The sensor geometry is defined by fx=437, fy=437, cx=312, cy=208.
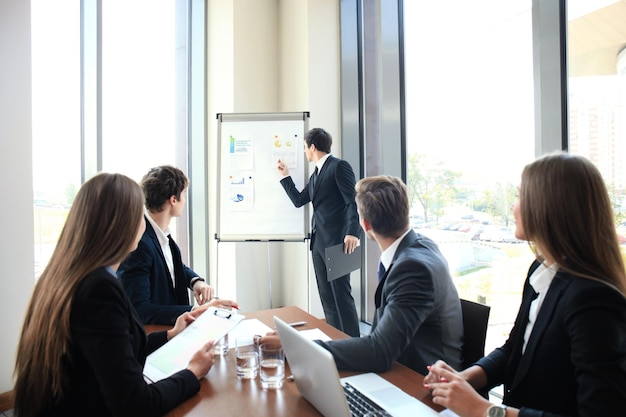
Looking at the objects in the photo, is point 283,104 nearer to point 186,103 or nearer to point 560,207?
point 186,103

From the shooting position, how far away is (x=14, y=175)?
8.57 ft

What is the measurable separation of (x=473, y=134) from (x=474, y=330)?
1.78 meters

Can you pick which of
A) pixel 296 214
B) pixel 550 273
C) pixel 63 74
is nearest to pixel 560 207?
pixel 550 273

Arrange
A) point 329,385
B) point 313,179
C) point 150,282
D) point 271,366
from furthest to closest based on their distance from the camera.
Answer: point 313,179 → point 150,282 → point 271,366 → point 329,385

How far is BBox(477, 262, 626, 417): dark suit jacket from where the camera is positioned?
908 mm

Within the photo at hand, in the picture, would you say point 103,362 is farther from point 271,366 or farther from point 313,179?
point 313,179

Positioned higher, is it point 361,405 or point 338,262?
point 338,262

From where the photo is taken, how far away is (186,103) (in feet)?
14.1

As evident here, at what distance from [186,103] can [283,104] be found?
95 centimetres

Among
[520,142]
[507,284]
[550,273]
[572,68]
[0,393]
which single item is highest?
[572,68]

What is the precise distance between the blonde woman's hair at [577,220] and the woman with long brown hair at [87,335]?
1019 millimetres

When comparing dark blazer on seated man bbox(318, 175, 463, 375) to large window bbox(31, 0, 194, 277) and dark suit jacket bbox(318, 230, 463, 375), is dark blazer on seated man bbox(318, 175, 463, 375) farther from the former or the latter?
large window bbox(31, 0, 194, 277)

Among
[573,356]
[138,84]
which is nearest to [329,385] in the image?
[573,356]

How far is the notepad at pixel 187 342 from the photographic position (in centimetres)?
133
